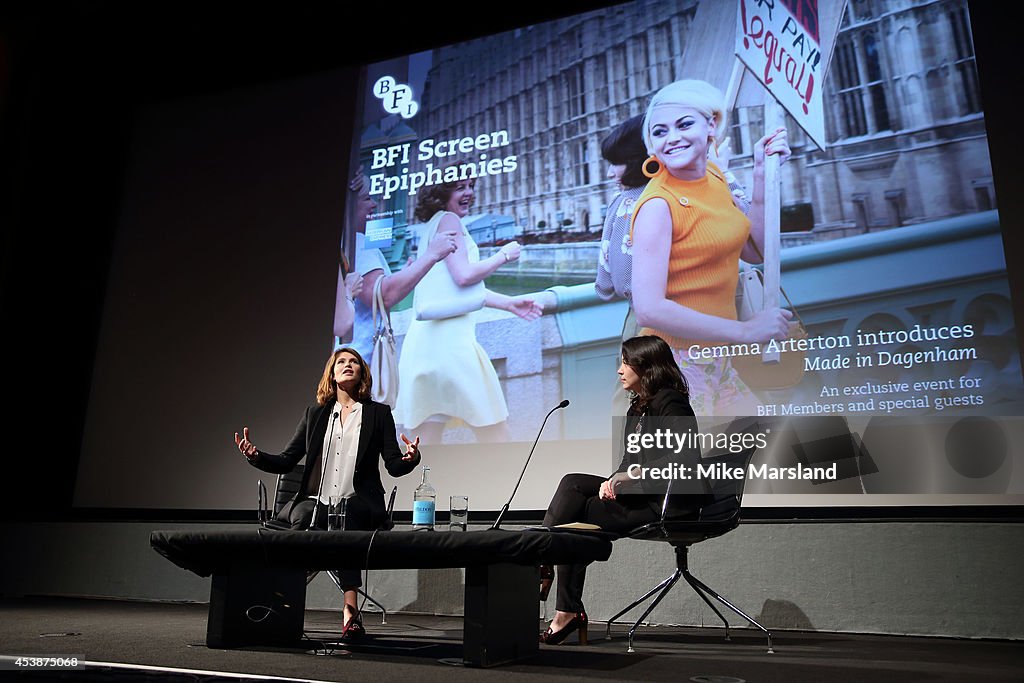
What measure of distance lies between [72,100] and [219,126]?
115cm

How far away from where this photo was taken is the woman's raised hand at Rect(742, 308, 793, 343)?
3555 millimetres

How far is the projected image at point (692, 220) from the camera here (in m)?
3.34

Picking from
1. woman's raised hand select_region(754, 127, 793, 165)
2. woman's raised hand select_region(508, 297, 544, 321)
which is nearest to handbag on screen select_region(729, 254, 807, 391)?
woman's raised hand select_region(754, 127, 793, 165)

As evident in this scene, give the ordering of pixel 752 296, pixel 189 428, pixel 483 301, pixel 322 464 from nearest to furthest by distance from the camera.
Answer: pixel 322 464
pixel 752 296
pixel 483 301
pixel 189 428

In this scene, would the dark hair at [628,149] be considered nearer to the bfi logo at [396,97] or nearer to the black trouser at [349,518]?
the bfi logo at [396,97]

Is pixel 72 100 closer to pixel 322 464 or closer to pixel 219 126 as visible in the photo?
pixel 219 126

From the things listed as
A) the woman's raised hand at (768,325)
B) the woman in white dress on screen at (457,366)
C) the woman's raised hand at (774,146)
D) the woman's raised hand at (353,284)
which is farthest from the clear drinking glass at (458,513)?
the woman's raised hand at (353,284)

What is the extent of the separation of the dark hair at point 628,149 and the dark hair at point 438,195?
785mm

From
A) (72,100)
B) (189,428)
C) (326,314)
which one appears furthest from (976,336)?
(72,100)

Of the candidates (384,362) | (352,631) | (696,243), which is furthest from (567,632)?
(384,362)

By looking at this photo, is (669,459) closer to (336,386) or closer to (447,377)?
(336,386)

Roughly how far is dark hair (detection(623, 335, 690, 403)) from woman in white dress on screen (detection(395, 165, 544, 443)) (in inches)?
45.2

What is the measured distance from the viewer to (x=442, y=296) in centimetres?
429

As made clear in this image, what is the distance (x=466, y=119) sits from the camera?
15.1ft
